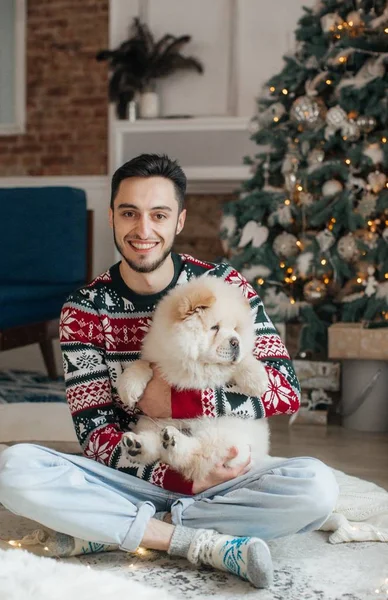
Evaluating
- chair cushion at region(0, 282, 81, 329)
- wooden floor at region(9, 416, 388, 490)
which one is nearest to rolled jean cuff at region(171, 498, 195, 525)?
wooden floor at region(9, 416, 388, 490)

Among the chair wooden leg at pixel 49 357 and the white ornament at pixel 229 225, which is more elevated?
the white ornament at pixel 229 225

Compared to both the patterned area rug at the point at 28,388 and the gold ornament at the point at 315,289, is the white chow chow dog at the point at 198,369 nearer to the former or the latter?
the gold ornament at the point at 315,289

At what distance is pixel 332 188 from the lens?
360cm

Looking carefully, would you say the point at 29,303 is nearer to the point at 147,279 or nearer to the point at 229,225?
the point at 229,225

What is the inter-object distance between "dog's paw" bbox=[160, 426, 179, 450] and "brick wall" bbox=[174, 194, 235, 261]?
406 cm

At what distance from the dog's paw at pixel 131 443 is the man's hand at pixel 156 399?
0.29 feet

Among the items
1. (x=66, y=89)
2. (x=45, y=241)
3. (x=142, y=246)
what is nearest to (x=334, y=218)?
(x=45, y=241)

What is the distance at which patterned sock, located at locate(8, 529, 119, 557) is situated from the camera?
1.76 meters

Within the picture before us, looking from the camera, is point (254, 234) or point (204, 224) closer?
point (254, 234)

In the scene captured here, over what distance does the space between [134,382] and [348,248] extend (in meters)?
2.05

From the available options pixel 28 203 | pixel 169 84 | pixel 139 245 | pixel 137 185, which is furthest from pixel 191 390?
pixel 169 84

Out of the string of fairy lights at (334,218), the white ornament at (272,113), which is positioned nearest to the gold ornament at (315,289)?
the string of fairy lights at (334,218)

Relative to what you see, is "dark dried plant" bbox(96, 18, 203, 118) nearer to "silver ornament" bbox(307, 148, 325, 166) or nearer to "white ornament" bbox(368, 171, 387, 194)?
"silver ornament" bbox(307, 148, 325, 166)

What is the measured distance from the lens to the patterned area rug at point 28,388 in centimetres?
385
